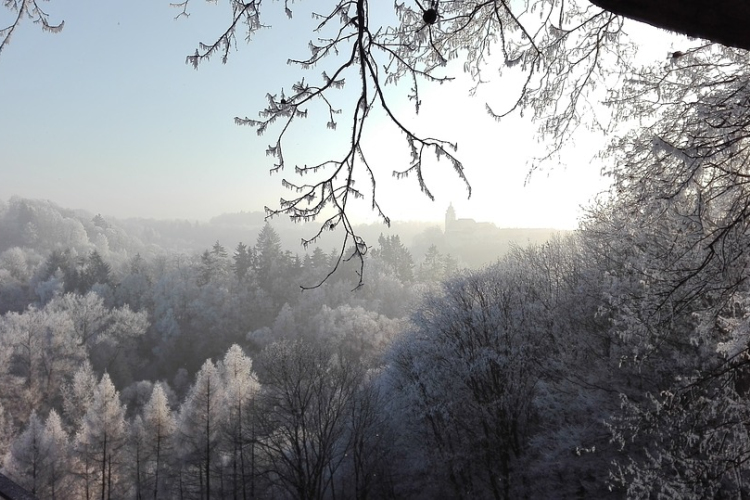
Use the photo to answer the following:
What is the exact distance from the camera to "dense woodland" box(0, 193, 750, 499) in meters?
4.79

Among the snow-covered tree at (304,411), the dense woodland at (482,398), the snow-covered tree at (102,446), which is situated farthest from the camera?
the snow-covered tree at (102,446)

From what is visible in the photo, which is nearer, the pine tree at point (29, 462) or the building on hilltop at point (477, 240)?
the pine tree at point (29, 462)

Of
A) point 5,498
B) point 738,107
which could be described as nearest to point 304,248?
point 5,498

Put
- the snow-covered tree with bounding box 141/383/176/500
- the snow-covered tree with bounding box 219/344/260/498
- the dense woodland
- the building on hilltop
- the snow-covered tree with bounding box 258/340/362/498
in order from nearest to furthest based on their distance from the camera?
the dense woodland < the snow-covered tree with bounding box 258/340/362/498 < the snow-covered tree with bounding box 219/344/260/498 < the snow-covered tree with bounding box 141/383/176/500 < the building on hilltop

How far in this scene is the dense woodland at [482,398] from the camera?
4.79m

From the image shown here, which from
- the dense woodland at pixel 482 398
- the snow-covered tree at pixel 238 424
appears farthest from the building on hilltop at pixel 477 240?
the snow-covered tree at pixel 238 424

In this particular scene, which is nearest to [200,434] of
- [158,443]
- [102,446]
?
[158,443]

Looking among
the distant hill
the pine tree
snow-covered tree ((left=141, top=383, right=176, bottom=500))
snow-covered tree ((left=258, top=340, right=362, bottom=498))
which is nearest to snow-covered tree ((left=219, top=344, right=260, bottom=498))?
snow-covered tree ((left=141, top=383, right=176, bottom=500))

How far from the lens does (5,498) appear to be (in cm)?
185

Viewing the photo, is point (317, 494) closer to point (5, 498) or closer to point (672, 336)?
point (672, 336)

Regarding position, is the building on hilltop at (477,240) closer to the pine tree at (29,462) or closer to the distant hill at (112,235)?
the distant hill at (112,235)

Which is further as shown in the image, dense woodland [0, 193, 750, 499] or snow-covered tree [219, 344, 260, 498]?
snow-covered tree [219, 344, 260, 498]

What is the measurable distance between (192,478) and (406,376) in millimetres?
14792

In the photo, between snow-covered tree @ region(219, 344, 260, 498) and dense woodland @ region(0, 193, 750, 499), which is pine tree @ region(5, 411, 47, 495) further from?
snow-covered tree @ region(219, 344, 260, 498)
